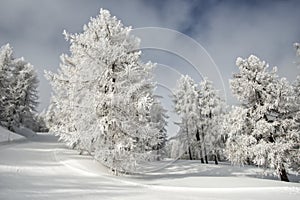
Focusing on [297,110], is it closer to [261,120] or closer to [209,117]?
[261,120]

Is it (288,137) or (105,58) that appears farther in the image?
(288,137)

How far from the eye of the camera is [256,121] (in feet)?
63.5

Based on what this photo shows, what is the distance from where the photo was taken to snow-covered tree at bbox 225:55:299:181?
17594 mm

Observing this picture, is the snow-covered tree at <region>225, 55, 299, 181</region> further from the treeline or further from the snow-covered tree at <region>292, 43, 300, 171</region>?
the treeline

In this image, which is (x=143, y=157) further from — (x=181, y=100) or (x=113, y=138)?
Answer: (x=181, y=100)

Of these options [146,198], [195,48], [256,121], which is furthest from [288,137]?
[146,198]

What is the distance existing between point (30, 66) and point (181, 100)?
24.3 metres

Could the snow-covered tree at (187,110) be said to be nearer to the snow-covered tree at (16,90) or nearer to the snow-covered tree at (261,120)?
the snow-covered tree at (261,120)

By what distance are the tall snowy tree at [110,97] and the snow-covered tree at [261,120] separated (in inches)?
298

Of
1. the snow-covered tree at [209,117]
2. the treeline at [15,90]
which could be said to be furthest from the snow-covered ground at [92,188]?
the treeline at [15,90]

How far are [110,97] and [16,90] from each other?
3027 centimetres

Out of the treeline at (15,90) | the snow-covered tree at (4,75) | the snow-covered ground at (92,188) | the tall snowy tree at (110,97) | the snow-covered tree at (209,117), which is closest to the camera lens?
the snow-covered ground at (92,188)

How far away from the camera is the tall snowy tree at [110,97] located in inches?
A: 537

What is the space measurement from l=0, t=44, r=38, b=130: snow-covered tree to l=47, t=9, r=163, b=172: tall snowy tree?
960 inches
